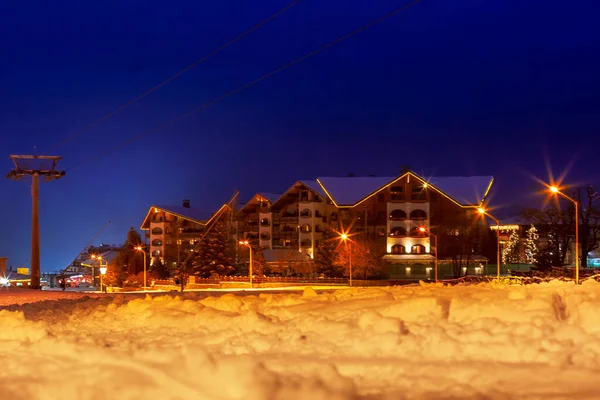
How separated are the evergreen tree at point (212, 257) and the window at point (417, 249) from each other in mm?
20283

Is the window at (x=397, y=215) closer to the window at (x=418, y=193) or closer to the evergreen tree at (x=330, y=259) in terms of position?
the window at (x=418, y=193)

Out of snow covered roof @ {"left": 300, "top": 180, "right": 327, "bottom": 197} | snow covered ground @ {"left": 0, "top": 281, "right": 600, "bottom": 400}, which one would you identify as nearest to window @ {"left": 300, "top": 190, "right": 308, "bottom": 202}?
snow covered roof @ {"left": 300, "top": 180, "right": 327, "bottom": 197}

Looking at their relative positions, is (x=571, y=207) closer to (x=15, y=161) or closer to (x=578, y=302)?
(x=15, y=161)

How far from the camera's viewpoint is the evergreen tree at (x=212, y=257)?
74.1m

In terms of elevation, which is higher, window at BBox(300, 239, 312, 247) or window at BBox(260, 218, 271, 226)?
window at BBox(260, 218, 271, 226)

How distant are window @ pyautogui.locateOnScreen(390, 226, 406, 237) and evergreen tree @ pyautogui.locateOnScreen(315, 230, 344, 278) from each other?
7929 millimetres

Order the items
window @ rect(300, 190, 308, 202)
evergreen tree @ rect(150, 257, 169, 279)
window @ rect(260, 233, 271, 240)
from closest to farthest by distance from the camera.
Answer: evergreen tree @ rect(150, 257, 169, 279), window @ rect(300, 190, 308, 202), window @ rect(260, 233, 271, 240)

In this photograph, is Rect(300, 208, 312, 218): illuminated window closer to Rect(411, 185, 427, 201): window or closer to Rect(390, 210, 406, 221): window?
Rect(390, 210, 406, 221): window

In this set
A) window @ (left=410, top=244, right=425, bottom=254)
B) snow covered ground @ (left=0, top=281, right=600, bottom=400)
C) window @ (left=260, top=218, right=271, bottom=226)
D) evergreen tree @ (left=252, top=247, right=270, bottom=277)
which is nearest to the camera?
snow covered ground @ (left=0, top=281, right=600, bottom=400)

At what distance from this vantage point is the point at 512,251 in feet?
268

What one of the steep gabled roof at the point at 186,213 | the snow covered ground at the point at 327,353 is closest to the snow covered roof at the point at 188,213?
the steep gabled roof at the point at 186,213

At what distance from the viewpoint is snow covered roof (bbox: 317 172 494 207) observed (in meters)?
77.7

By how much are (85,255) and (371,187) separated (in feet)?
289

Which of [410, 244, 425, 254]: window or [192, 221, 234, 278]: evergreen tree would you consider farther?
[410, 244, 425, 254]: window
